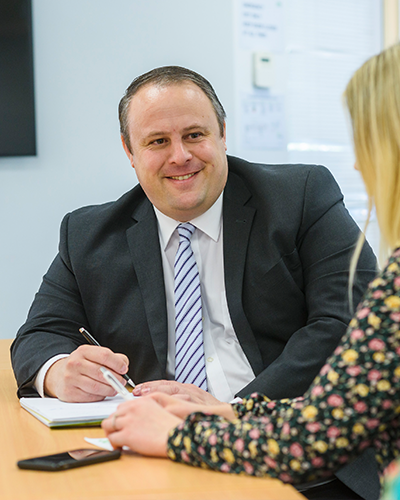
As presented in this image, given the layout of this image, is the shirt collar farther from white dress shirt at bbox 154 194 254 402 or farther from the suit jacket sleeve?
the suit jacket sleeve

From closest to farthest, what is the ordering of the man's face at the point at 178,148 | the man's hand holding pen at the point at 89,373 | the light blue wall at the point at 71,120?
the man's hand holding pen at the point at 89,373, the man's face at the point at 178,148, the light blue wall at the point at 71,120

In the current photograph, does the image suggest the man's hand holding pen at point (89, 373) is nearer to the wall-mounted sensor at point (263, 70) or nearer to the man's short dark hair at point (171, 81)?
the man's short dark hair at point (171, 81)

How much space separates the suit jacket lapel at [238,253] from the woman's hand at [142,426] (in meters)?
0.62

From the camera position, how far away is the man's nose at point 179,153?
160 cm

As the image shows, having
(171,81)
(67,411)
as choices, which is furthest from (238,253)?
(67,411)

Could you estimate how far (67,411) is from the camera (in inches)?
45.4

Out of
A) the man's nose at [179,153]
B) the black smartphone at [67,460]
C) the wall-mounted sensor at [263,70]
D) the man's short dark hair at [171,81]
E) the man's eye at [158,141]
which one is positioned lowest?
the black smartphone at [67,460]

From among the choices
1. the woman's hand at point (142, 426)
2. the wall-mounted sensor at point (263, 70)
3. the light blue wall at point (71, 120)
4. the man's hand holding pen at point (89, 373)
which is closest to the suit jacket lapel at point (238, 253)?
the man's hand holding pen at point (89, 373)

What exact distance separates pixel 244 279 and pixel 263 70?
162cm

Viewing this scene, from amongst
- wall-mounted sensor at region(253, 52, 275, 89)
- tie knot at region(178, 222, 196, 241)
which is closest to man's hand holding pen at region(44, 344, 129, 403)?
tie knot at region(178, 222, 196, 241)

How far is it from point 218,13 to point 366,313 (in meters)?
2.33

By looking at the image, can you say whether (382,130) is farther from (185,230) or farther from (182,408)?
(185,230)

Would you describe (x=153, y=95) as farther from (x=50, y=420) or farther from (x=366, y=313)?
(x=366, y=313)

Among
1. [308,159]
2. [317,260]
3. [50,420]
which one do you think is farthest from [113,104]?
[50,420]
